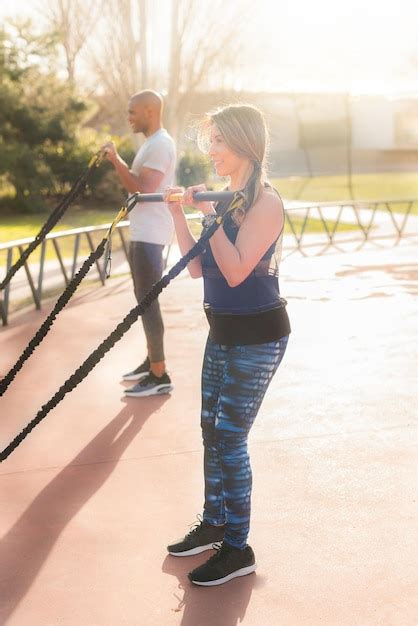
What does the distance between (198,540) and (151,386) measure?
2466 millimetres

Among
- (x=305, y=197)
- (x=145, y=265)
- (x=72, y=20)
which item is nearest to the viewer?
(x=145, y=265)

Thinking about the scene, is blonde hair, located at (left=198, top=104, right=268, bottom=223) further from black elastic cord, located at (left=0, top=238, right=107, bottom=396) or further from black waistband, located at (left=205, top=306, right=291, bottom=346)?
black elastic cord, located at (left=0, top=238, right=107, bottom=396)

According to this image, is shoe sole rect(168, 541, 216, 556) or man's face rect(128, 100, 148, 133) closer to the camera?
shoe sole rect(168, 541, 216, 556)

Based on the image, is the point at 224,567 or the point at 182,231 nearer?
the point at 182,231

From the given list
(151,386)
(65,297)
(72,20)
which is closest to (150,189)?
(151,386)

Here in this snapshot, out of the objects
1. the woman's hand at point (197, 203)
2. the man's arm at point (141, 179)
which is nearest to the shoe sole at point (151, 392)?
the man's arm at point (141, 179)

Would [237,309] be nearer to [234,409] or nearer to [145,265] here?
[234,409]

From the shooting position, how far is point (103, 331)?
8.42 metres

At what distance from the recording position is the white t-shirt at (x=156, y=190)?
5.59m

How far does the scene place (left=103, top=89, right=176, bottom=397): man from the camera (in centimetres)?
558

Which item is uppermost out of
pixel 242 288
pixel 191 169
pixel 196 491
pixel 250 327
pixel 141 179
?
pixel 141 179

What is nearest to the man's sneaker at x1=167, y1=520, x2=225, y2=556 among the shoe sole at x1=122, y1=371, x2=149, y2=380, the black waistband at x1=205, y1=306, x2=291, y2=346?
the black waistband at x1=205, y1=306, x2=291, y2=346

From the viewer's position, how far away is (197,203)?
3.17 m

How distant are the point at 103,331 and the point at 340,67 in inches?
1494
